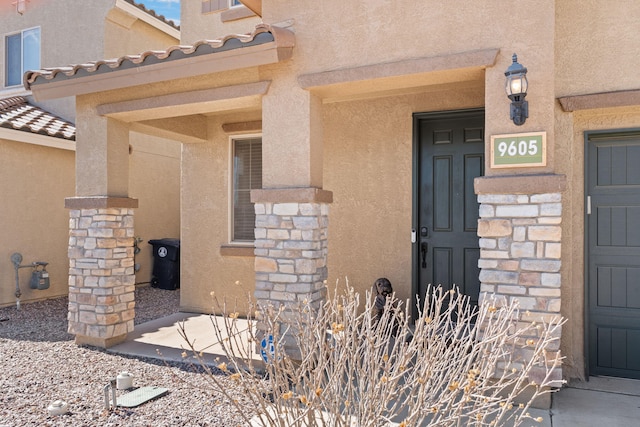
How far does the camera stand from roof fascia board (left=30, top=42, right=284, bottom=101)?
4973 mm

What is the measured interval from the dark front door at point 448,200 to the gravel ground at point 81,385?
3.08 metres

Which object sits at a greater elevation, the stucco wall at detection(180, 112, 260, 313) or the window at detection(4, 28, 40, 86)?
the window at detection(4, 28, 40, 86)

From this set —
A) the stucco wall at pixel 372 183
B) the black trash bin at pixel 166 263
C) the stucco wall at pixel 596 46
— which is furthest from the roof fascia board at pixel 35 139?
the stucco wall at pixel 596 46

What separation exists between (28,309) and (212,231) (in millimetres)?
3916

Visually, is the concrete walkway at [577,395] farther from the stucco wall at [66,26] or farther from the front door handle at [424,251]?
the stucco wall at [66,26]

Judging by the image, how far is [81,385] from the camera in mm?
4977

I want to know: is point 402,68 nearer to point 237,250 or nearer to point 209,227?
point 237,250

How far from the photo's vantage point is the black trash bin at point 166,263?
1066 centimetres

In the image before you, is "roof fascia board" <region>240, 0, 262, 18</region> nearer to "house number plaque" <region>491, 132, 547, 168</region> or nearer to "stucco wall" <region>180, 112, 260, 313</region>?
"stucco wall" <region>180, 112, 260, 313</region>

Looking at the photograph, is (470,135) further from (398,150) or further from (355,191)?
(355,191)

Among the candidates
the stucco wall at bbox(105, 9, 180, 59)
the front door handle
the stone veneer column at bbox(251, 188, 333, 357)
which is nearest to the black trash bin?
the stucco wall at bbox(105, 9, 180, 59)

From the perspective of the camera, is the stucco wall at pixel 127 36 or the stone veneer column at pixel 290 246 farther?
the stucco wall at pixel 127 36

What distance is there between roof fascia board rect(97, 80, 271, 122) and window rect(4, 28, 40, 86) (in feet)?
22.4

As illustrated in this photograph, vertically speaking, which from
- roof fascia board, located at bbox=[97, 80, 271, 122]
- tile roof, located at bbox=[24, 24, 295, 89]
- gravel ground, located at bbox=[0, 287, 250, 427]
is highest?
tile roof, located at bbox=[24, 24, 295, 89]
